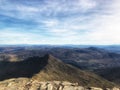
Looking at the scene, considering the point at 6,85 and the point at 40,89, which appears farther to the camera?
the point at 6,85

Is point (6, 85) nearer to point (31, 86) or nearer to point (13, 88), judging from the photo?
point (13, 88)

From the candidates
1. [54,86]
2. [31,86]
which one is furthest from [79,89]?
[31,86]

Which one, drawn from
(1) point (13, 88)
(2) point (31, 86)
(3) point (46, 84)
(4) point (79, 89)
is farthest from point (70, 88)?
(1) point (13, 88)

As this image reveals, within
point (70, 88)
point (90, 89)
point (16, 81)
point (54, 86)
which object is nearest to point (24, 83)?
point (16, 81)

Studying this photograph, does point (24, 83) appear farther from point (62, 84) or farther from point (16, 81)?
point (62, 84)

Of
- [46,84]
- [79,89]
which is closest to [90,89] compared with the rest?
[79,89]

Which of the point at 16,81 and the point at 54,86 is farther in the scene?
the point at 16,81

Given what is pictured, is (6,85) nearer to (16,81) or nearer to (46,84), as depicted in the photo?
(16,81)
